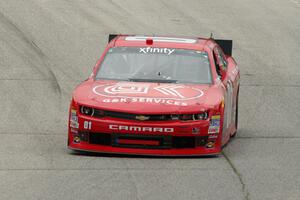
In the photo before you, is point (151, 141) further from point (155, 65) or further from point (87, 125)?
point (155, 65)

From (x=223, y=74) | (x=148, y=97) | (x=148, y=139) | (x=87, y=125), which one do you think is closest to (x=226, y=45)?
(x=223, y=74)

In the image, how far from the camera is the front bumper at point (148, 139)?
12.8 metres

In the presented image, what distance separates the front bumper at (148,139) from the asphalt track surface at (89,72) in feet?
0.42

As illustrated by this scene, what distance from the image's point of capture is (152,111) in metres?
12.8

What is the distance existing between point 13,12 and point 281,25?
6.37 m

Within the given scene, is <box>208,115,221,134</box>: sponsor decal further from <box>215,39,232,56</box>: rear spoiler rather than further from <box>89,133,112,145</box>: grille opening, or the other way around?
<box>215,39,232,56</box>: rear spoiler

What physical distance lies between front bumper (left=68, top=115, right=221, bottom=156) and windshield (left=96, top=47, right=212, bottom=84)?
1240 millimetres

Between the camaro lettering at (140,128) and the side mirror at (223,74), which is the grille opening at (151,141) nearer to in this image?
the camaro lettering at (140,128)

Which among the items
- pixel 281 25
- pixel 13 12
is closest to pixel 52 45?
pixel 13 12

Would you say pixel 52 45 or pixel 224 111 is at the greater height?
pixel 224 111

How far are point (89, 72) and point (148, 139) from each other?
7.36m

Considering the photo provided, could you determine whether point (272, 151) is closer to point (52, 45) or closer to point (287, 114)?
point (287, 114)

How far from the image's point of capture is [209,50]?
48.2ft

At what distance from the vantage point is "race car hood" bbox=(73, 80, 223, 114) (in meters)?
12.9
